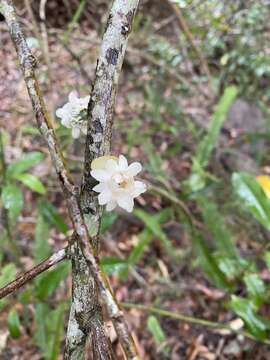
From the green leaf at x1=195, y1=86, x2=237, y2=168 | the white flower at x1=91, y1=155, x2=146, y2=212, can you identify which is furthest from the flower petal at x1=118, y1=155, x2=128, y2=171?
→ the green leaf at x1=195, y1=86, x2=237, y2=168

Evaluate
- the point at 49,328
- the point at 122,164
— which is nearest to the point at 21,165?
the point at 49,328

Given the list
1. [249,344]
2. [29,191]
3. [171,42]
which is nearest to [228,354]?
[249,344]

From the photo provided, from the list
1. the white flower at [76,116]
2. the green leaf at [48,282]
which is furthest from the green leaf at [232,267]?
the white flower at [76,116]

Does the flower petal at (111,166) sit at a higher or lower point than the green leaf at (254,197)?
lower

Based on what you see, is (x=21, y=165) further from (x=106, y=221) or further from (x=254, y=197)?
(x=254, y=197)

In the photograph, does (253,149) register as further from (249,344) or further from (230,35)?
(249,344)

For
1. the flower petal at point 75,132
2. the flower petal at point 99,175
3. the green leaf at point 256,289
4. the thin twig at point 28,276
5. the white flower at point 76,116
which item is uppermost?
the white flower at point 76,116

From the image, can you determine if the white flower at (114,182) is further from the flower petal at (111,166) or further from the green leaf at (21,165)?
the green leaf at (21,165)
